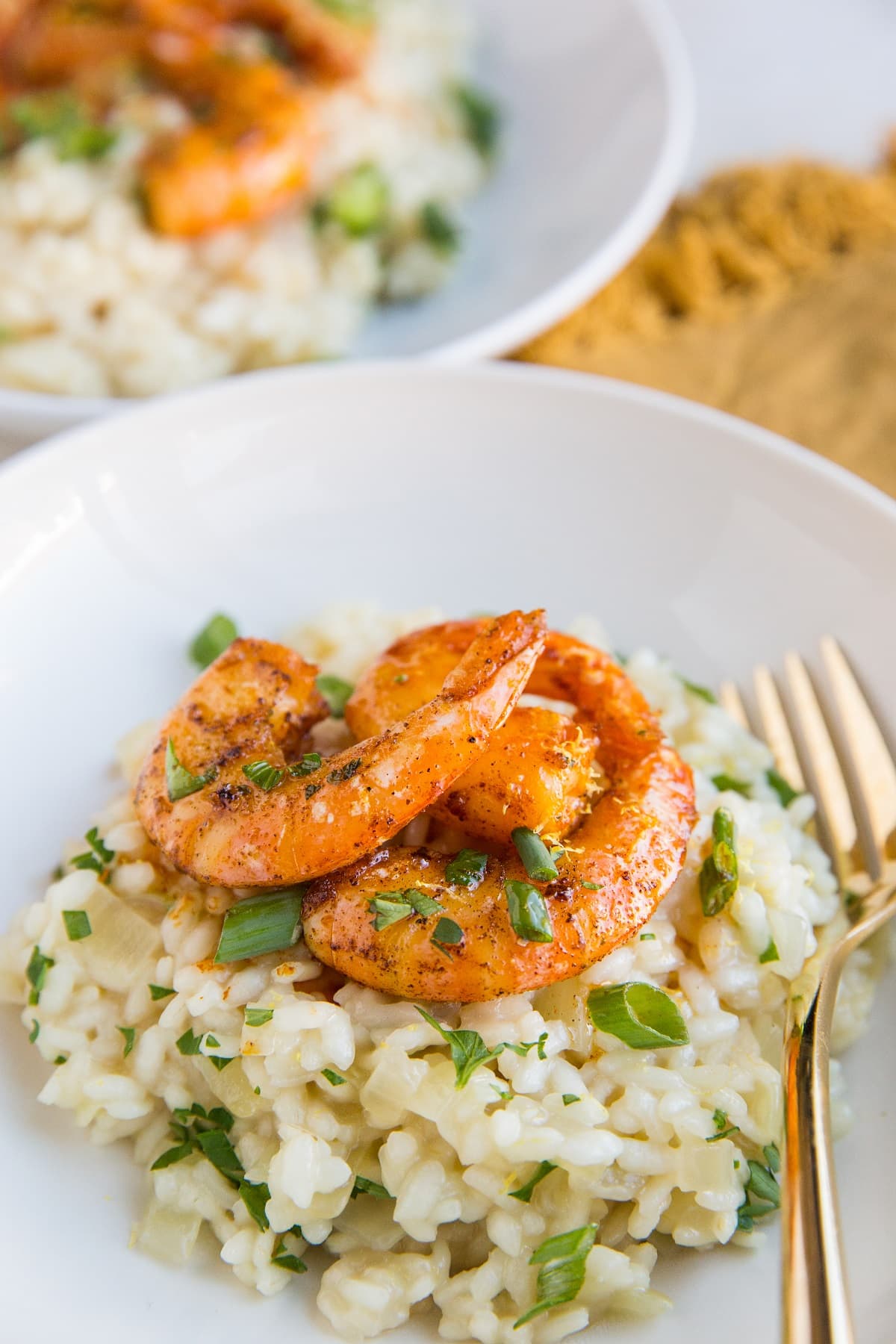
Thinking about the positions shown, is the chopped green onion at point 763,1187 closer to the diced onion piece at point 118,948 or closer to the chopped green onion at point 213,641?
the diced onion piece at point 118,948

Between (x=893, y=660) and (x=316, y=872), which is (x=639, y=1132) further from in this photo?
(x=893, y=660)

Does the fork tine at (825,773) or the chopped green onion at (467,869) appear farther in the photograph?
the fork tine at (825,773)

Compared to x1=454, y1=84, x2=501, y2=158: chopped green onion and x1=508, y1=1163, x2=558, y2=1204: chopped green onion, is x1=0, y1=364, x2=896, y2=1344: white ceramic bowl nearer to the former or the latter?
x1=508, y1=1163, x2=558, y2=1204: chopped green onion

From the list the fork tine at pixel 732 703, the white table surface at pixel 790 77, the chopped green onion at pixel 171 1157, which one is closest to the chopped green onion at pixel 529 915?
the chopped green onion at pixel 171 1157

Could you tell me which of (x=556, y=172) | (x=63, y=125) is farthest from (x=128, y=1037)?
(x=556, y=172)

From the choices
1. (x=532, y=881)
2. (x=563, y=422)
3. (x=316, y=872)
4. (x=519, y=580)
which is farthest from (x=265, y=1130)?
(x=563, y=422)

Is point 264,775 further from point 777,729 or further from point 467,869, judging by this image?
point 777,729
